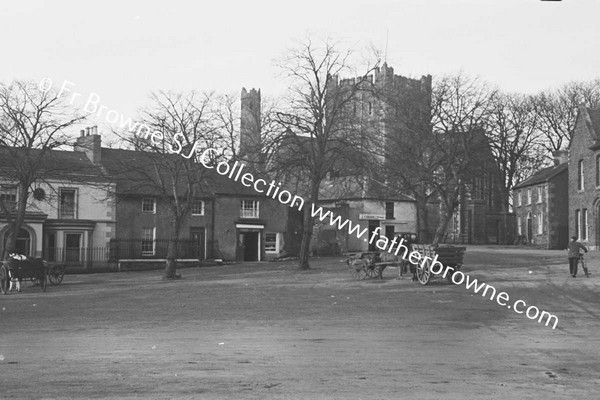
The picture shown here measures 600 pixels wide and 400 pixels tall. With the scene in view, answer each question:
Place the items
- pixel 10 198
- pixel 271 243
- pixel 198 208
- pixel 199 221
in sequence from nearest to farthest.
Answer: pixel 10 198
pixel 199 221
pixel 198 208
pixel 271 243

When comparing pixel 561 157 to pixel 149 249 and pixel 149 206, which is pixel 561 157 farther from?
pixel 149 249

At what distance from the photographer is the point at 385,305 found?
21.4m

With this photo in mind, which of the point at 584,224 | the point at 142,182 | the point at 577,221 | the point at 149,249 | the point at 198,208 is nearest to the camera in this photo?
the point at 142,182

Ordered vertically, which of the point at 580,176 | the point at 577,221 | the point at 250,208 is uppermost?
the point at 580,176

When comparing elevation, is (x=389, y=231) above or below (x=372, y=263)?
above

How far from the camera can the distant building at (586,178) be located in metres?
49.7

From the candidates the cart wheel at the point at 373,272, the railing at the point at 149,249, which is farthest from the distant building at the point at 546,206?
the cart wheel at the point at 373,272

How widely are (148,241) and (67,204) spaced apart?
6.23 m

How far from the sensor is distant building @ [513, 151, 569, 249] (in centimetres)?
6222

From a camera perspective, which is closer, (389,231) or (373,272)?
(373,272)

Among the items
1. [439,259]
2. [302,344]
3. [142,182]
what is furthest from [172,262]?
[302,344]

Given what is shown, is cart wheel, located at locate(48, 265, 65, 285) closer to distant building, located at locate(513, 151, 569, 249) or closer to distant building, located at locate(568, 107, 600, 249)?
distant building, located at locate(568, 107, 600, 249)

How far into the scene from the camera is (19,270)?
28.3m

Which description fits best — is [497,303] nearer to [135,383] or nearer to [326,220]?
[135,383]
